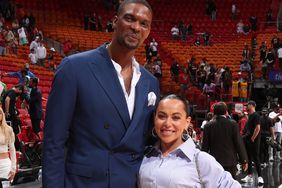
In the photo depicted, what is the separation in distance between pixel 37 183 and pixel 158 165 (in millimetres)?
4849

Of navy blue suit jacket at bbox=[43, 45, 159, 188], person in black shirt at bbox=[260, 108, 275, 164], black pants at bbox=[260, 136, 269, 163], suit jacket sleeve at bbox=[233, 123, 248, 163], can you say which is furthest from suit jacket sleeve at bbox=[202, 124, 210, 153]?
navy blue suit jacket at bbox=[43, 45, 159, 188]

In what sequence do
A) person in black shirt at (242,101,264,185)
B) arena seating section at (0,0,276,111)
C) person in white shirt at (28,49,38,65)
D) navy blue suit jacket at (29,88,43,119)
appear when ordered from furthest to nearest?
arena seating section at (0,0,276,111)
person in white shirt at (28,49,38,65)
navy blue suit jacket at (29,88,43,119)
person in black shirt at (242,101,264,185)

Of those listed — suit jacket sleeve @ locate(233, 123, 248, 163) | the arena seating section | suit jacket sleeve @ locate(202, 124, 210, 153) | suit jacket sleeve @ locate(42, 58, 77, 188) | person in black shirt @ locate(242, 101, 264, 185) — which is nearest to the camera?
suit jacket sleeve @ locate(42, 58, 77, 188)

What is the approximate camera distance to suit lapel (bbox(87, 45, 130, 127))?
6.68ft

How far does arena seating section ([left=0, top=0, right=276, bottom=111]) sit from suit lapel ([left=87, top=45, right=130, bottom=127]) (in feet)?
41.7

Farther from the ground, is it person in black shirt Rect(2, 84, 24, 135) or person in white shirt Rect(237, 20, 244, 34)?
person in white shirt Rect(237, 20, 244, 34)

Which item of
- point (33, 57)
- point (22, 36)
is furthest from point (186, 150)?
point (22, 36)

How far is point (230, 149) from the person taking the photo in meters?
6.07

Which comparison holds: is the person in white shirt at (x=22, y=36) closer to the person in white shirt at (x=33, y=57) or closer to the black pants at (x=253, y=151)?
the person in white shirt at (x=33, y=57)

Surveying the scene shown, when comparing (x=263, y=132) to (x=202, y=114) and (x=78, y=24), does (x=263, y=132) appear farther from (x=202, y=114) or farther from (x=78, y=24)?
(x=78, y=24)

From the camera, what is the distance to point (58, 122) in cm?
196

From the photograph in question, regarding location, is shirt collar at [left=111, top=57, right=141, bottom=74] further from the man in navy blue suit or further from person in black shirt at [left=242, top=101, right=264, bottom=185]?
person in black shirt at [left=242, top=101, right=264, bottom=185]

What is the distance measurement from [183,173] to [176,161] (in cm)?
8

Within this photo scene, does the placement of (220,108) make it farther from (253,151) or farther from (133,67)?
(133,67)
